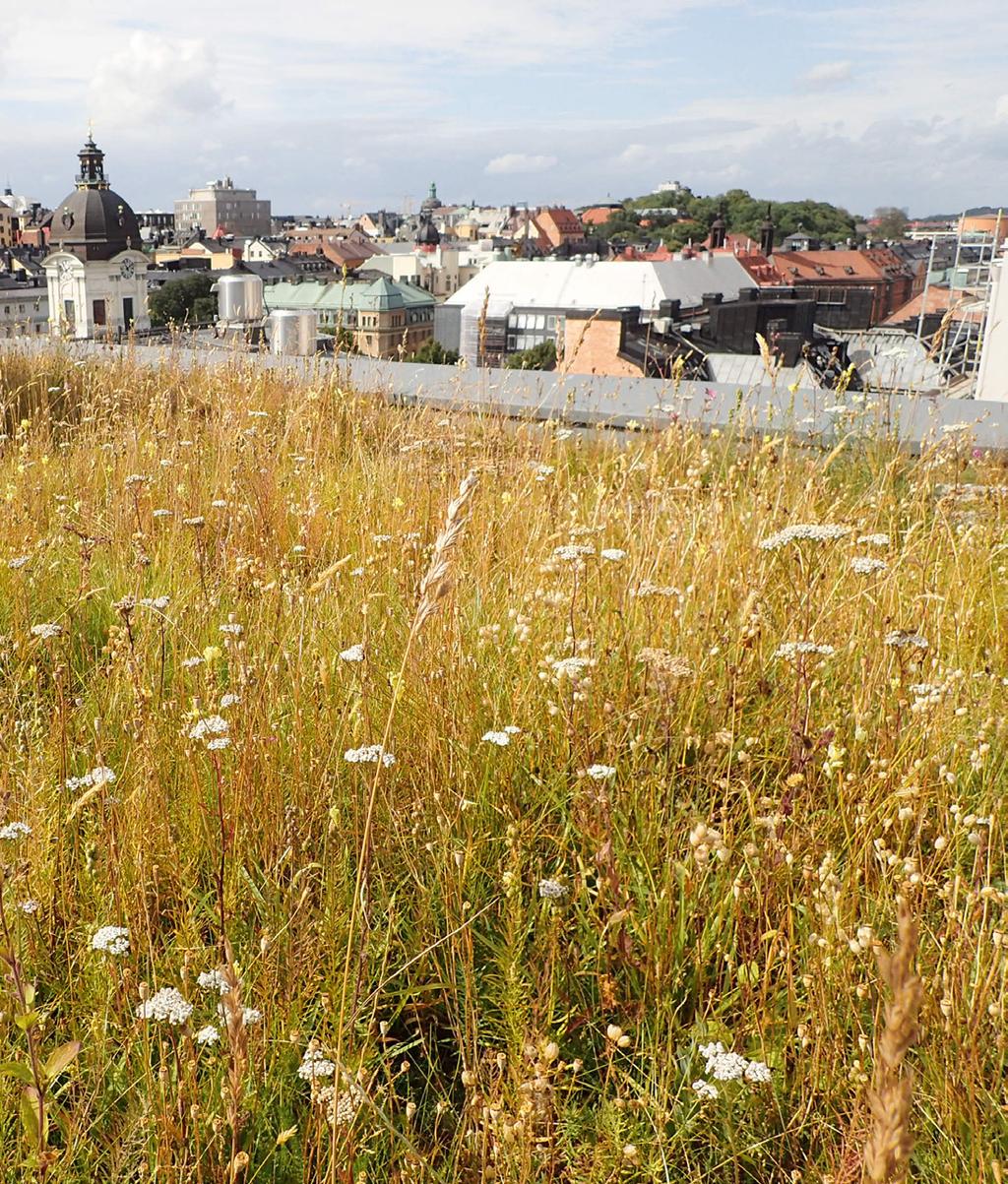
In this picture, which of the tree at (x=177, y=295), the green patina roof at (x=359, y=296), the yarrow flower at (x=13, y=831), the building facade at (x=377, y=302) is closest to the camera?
the yarrow flower at (x=13, y=831)

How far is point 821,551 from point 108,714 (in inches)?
78.8

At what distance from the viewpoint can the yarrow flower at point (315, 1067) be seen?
1.25 meters

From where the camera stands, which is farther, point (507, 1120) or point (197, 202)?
point (197, 202)

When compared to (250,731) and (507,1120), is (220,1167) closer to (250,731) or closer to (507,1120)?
(507,1120)

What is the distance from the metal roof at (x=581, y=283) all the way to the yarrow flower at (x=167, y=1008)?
5389 centimetres

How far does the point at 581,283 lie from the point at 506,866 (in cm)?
5853

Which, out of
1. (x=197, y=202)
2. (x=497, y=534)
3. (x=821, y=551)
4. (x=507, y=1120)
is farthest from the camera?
(x=197, y=202)

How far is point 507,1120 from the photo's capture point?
123 centimetres

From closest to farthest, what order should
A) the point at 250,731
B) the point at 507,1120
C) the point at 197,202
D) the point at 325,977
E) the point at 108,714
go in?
the point at 507,1120 → the point at 325,977 → the point at 250,731 → the point at 108,714 → the point at 197,202

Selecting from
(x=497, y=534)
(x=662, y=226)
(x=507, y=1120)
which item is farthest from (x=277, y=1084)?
(x=662, y=226)

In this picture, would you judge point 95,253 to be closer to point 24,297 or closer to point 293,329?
point 24,297

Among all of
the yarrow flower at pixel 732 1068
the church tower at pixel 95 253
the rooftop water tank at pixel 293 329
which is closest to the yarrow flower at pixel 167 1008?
the yarrow flower at pixel 732 1068

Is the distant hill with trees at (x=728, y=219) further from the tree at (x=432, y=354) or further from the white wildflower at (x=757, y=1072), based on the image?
the white wildflower at (x=757, y=1072)

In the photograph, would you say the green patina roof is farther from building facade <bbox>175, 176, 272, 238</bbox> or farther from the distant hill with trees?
building facade <bbox>175, 176, 272, 238</bbox>
